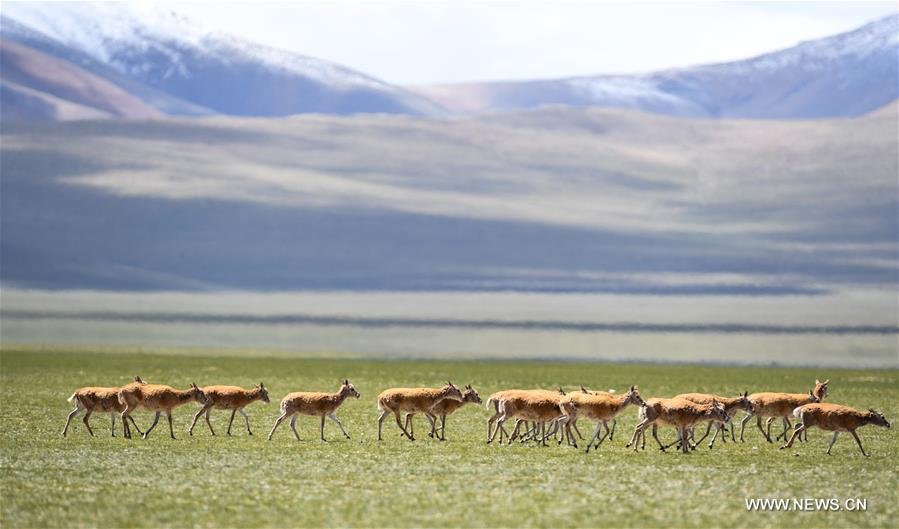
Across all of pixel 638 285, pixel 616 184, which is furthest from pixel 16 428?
pixel 616 184

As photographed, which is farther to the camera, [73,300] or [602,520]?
[73,300]

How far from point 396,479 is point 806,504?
553 centimetres

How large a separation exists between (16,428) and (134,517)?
10790mm

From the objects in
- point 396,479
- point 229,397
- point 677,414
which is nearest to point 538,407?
point 677,414

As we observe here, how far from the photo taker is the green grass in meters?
17.9

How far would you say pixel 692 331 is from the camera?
8512 cm

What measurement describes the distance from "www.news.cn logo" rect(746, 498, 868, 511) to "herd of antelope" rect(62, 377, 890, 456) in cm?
487

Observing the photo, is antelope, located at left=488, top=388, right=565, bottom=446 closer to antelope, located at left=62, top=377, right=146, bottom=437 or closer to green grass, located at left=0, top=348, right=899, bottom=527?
green grass, located at left=0, top=348, right=899, bottom=527

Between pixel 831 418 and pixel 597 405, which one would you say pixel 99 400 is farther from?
pixel 831 418

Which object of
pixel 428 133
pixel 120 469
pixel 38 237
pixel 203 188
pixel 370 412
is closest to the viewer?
pixel 120 469

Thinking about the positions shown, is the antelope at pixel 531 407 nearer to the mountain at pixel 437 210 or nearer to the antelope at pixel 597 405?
the antelope at pixel 597 405

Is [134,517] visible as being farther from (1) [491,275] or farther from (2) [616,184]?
(2) [616,184]

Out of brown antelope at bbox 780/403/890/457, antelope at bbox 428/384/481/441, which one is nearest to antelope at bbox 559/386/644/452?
antelope at bbox 428/384/481/441

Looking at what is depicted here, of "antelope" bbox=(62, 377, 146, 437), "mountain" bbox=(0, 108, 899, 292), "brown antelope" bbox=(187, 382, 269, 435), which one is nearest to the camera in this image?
"antelope" bbox=(62, 377, 146, 437)
